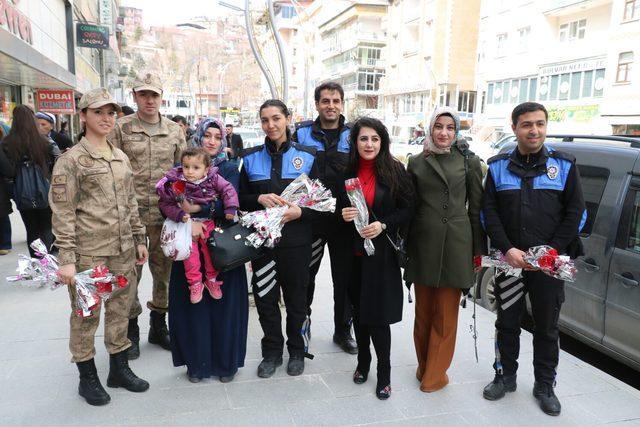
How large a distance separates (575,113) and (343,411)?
98.5 ft

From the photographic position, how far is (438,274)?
3.53m

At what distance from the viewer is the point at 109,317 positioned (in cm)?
343

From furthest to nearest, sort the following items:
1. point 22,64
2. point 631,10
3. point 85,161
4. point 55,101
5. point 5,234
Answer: point 631,10 → point 55,101 → point 22,64 → point 5,234 → point 85,161

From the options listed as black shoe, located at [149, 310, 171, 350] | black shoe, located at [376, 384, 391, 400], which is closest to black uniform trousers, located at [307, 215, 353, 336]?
black shoe, located at [376, 384, 391, 400]

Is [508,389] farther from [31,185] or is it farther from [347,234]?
[31,185]

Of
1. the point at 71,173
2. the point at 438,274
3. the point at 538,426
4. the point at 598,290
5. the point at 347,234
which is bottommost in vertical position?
the point at 538,426

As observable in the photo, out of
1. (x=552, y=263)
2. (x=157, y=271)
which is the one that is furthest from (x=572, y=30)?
(x=157, y=271)

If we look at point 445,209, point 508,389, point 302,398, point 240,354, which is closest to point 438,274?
point 445,209

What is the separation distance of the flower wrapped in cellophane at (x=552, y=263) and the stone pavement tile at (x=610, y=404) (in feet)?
3.50

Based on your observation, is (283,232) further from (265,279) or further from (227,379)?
(227,379)

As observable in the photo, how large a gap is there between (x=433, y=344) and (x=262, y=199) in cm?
167

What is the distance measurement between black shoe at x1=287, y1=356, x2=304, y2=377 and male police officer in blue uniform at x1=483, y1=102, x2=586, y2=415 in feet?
4.66

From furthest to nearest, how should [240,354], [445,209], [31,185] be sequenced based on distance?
[31,185] < [240,354] < [445,209]

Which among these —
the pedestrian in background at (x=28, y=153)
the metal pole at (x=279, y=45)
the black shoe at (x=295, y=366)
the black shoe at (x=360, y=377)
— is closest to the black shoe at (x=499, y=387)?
the black shoe at (x=360, y=377)
